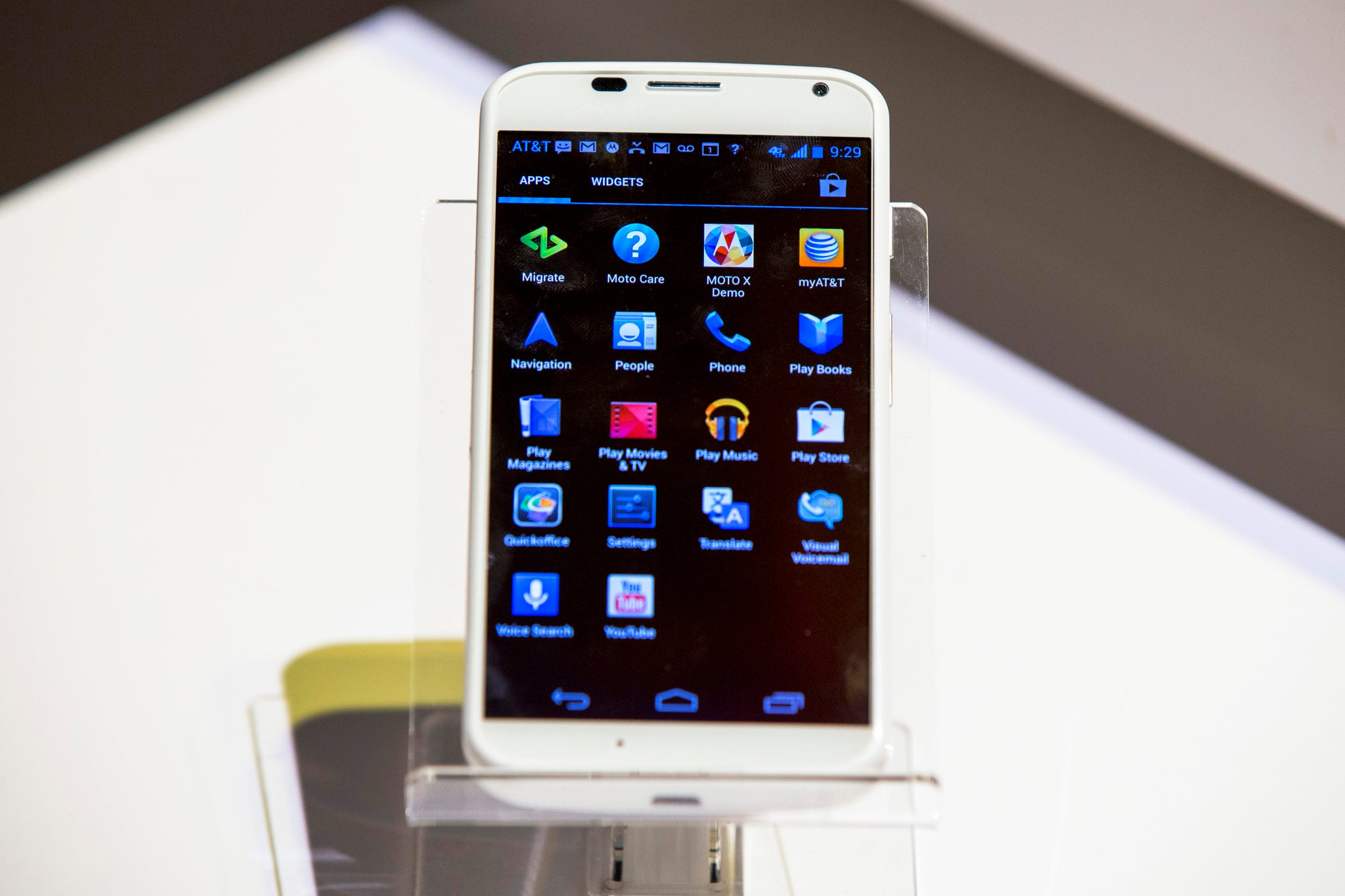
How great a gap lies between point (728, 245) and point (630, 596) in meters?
0.13

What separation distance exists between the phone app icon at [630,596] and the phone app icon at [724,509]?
0.03 metres

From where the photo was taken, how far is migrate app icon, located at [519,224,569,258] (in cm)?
37

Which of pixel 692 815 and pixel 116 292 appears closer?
pixel 692 815

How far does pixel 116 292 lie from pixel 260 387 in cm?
8

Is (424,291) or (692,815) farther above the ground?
(424,291)

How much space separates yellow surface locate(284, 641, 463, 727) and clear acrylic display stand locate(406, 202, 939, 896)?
58 mm

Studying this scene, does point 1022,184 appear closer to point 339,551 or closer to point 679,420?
point 679,420

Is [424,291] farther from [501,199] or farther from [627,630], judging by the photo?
[627,630]

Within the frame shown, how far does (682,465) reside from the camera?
1.19 ft

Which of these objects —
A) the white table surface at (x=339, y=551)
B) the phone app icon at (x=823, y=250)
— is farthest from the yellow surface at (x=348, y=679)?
the phone app icon at (x=823, y=250)

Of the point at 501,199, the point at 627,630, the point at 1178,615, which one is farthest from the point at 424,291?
the point at 1178,615

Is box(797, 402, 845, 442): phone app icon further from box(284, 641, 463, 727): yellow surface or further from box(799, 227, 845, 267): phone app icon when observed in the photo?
box(284, 641, 463, 727): yellow surface

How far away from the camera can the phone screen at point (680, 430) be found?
1.16ft

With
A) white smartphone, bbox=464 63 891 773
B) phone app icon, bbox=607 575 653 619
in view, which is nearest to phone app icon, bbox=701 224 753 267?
white smartphone, bbox=464 63 891 773
